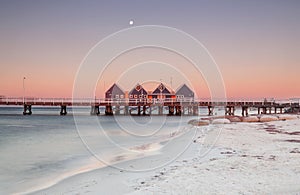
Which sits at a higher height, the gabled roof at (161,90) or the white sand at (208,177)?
the gabled roof at (161,90)

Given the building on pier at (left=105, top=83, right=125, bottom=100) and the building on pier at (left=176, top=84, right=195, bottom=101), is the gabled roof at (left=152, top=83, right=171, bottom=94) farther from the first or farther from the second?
the building on pier at (left=105, top=83, right=125, bottom=100)

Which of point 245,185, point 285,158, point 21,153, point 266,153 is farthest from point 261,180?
point 21,153

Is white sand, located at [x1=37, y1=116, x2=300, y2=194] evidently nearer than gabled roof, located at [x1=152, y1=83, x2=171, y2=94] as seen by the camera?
Yes

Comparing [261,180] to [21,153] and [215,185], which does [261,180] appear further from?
[21,153]

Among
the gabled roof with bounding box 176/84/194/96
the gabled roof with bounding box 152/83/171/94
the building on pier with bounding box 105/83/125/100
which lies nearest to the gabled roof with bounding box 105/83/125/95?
the building on pier with bounding box 105/83/125/100

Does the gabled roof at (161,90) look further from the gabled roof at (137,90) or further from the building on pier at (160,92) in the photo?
the gabled roof at (137,90)

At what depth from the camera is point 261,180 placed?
6.71m

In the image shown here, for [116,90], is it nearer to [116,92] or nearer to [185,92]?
[116,92]

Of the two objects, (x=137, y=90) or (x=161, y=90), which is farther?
(x=137, y=90)

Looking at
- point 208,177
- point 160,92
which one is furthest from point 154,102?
point 208,177

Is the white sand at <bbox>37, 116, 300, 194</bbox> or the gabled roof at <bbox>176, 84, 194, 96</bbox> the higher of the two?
the gabled roof at <bbox>176, 84, 194, 96</bbox>

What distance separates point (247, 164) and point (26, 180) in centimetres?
657

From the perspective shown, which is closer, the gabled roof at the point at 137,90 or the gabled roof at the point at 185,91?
the gabled roof at the point at 137,90

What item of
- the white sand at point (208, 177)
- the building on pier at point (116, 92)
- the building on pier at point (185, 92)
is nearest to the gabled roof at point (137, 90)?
the building on pier at point (116, 92)
